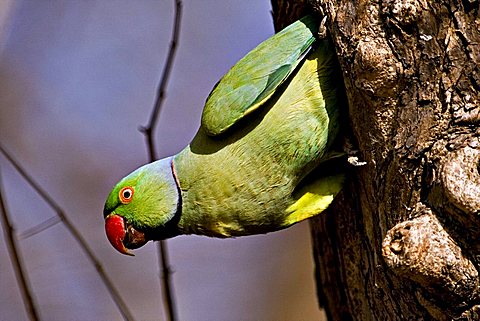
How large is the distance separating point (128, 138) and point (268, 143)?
4.04 meters

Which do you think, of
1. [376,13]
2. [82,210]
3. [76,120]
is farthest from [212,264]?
[376,13]

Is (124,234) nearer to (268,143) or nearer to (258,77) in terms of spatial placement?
(268,143)

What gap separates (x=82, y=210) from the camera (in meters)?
5.83

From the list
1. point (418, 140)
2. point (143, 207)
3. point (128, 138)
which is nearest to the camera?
point (418, 140)

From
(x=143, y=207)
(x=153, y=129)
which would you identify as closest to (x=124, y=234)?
(x=143, y=207)

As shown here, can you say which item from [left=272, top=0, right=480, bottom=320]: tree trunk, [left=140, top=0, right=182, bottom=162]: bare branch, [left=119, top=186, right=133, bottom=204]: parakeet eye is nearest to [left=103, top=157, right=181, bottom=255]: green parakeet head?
[left=119, top=186, right=133, bottom=204]: parakeet eye

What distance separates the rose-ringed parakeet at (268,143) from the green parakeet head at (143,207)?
1 centimetres

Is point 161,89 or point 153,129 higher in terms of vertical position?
point 161,89

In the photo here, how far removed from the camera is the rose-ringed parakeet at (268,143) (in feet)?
7.19

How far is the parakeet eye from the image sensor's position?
2.45 metres

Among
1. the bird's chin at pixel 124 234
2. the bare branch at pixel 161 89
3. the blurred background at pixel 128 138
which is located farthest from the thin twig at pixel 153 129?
the blurred background at pixel 128 138

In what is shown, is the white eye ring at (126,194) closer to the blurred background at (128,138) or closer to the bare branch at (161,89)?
the bare branch at (161,89)

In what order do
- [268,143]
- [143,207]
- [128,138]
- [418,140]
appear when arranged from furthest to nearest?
[128,138] < [143,207] < [268,143] < [418,140]

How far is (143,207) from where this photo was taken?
244 centimetres
